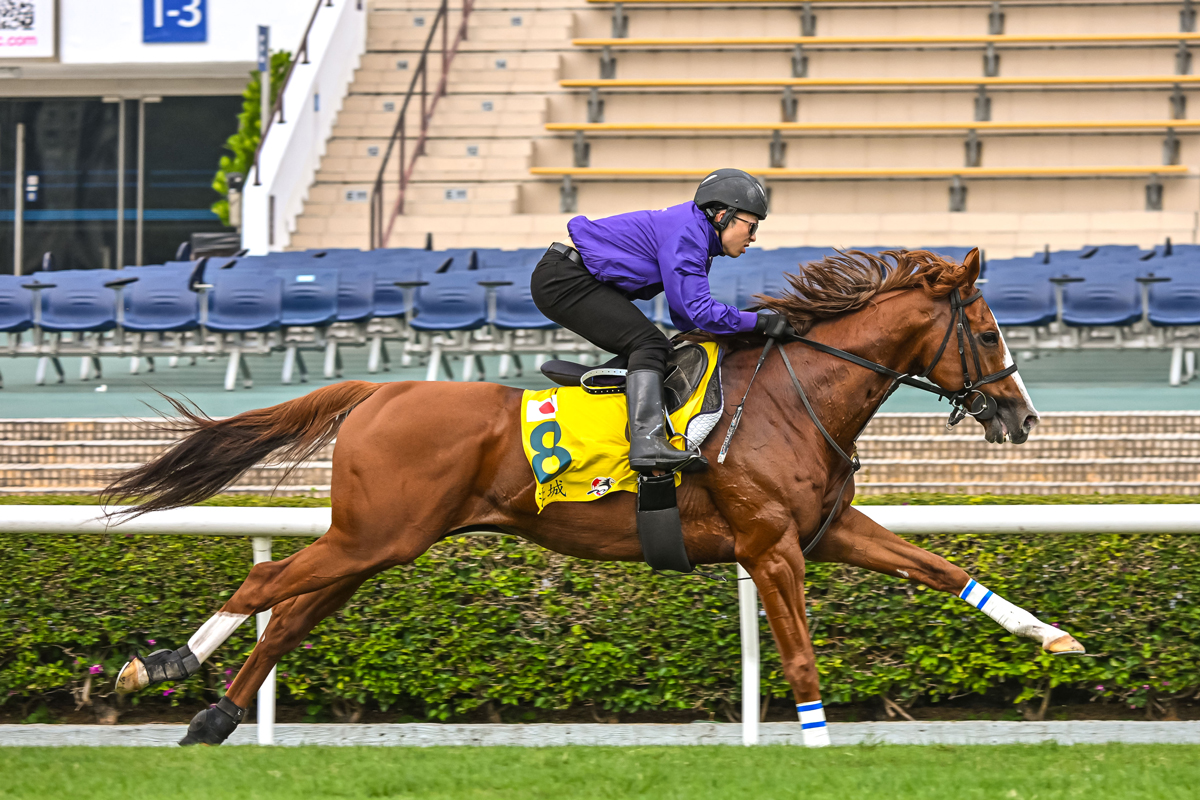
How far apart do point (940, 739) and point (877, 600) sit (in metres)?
0.53

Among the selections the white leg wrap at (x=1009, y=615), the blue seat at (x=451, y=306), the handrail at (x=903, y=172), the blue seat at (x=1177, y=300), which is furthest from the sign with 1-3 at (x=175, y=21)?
the white leg wrap at (x=1009, y=615)

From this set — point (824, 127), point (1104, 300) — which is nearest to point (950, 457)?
point (1104, 300)

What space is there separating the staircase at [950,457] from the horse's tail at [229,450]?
3.58m

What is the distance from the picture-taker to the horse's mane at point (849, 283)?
4.19 m

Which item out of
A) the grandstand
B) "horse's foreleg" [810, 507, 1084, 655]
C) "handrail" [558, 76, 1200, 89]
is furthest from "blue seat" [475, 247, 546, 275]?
"horse's foreleg" [810, 507, 1084, 655]

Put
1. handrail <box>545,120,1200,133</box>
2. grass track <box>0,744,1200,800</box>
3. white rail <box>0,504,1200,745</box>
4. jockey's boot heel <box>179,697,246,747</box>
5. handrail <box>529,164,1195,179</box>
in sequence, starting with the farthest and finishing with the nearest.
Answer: handrail <box>545,120,1200,133</box>
handrail <box>529,164,1195,179</box>
white rail <box>0,504,1200,745</box>
jockey's boot heel <box>179,697,246,747</box>
grass track <box>0,744,1200,800</box>

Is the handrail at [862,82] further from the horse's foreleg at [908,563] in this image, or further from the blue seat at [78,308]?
the horse's foreleg at [908,563]

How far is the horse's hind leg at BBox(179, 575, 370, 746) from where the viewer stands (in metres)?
3.98

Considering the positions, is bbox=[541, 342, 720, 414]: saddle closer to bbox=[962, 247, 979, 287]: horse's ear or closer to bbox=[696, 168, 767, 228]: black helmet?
bbox=[696, 168, 767, 228]: black helmet

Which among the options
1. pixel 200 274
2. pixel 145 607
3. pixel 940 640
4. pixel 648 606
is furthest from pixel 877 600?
pixel 200 274

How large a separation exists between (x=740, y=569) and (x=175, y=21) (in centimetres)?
1987

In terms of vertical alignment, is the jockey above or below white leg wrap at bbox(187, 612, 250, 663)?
above

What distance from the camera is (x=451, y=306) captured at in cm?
1112

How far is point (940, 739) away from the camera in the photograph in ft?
13.7
